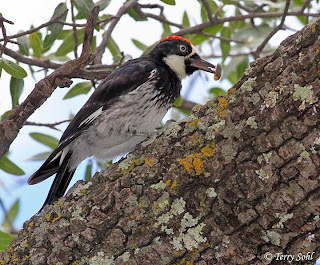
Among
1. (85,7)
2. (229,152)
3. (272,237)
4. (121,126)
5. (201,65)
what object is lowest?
(272,237)

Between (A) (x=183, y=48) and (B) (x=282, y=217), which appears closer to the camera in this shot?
(B) (x=282, y=217)

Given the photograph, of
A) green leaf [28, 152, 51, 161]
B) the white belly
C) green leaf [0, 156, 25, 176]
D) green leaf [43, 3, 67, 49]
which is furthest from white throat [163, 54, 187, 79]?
green leaf [0, 156, 25, 176]

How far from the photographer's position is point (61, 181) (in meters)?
3.45

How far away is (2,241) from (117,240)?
1335 millimetres

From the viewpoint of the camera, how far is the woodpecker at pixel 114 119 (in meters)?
3.38

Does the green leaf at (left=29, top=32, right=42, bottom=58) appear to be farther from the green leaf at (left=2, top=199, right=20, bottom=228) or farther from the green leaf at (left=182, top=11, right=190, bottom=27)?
the green leaf at (left=2, top=199, right=20, bottom=228)

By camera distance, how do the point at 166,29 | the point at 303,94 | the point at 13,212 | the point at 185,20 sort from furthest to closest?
the point at 13,212 < the point at 185,20 < the point at 166,29 < the point at 303,94

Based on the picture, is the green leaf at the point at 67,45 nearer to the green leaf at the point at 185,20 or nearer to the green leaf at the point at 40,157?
the green leaf at the point at 40,157

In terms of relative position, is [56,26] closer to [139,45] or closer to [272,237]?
[139,45]

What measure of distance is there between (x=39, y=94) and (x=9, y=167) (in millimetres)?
820

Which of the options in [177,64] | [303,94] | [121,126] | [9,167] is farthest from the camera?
[177,64]

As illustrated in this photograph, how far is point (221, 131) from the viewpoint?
2.21 meters

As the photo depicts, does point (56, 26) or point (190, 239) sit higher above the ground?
point (56, 26)

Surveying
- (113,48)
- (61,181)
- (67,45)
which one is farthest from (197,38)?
(61,181)
